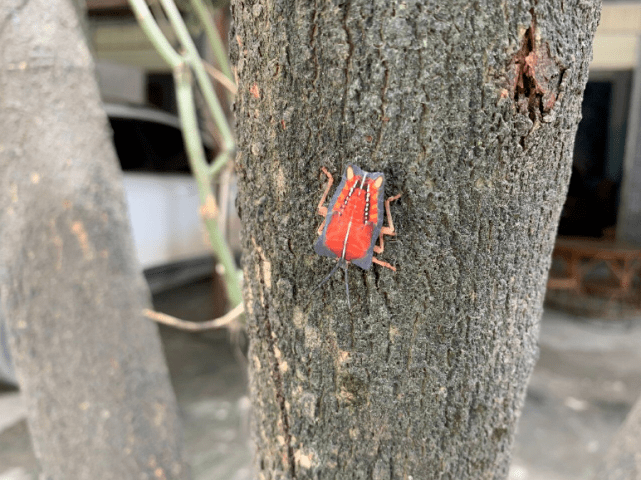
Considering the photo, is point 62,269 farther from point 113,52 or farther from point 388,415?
point 113,52

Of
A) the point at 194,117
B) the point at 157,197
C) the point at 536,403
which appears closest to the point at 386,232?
the point at 194,117

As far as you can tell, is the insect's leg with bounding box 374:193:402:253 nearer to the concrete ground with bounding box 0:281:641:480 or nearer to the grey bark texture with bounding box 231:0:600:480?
the grey bark texture with bounding box 231:0:600:480

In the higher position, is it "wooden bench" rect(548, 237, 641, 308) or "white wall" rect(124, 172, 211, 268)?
"white wall" rect(124, 172, 211, 268)

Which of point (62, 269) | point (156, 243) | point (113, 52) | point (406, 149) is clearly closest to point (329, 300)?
point (406, 149)

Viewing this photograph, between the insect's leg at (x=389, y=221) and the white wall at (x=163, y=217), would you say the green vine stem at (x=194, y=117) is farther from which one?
the white wall at (x=163, y=217)

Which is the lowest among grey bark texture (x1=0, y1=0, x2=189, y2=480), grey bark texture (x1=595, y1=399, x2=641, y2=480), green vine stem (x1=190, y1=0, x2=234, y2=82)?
grey bark texture (x1=595, y1=399, x2=641, y2=480)

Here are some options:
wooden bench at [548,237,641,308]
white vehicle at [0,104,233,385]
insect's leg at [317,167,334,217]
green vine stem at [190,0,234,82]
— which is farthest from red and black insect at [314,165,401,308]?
wooden bench at [548,237,641,308]
